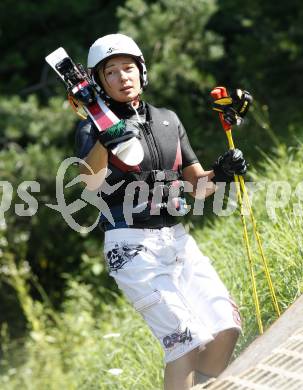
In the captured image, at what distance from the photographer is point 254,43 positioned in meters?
9.36

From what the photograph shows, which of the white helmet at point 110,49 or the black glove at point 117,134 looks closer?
the black glove at point 117,134

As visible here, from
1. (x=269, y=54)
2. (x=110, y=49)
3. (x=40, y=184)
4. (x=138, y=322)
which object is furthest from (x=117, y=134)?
(x=269, y=54)

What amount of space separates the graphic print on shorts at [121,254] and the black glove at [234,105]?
2.57 feet

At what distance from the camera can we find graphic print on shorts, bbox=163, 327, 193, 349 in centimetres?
362

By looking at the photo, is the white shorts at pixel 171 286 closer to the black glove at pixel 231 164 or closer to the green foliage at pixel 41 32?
the black glove at pixel 231 164

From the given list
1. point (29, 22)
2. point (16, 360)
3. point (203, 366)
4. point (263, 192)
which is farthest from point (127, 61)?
point (29, 22)

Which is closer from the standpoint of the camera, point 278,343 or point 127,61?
point 278,343

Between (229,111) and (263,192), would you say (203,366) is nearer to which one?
(229,111)

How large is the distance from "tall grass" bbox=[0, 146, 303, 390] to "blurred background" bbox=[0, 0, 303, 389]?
0.04m

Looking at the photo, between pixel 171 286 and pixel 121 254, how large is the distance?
0.27 m

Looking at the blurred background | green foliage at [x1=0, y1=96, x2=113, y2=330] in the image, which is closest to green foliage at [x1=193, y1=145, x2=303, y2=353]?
the blurred background

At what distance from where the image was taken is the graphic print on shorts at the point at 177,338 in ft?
11.9

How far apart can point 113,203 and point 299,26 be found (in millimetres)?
5902

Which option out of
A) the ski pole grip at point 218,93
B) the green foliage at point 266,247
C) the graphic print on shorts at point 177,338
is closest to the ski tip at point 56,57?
the ski pole grip at point 218,93
